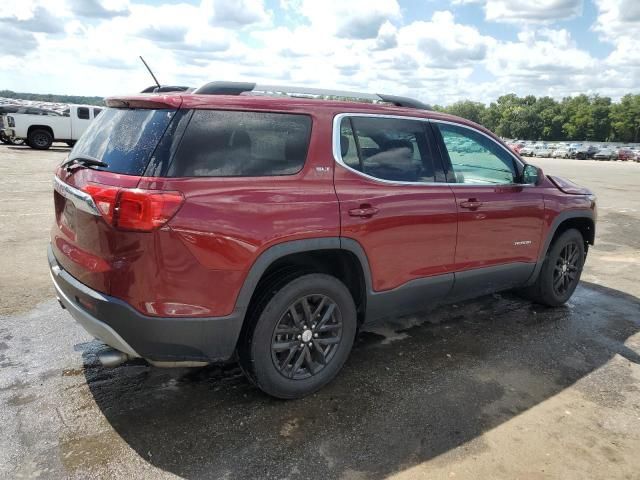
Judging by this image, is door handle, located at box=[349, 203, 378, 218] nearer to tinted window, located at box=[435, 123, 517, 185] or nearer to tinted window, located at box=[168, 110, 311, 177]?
tinted window, located at box=[168, 110, 311, 177]

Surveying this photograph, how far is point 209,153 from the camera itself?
9.00 feet

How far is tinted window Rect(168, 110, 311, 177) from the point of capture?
8.84 feet

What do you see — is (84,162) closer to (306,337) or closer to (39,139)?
(306,337)

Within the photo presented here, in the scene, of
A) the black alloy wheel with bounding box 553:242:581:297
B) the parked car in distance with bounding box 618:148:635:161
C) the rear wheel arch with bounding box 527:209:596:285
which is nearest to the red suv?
the rear wheel arch with bounding box 527:209:596:285

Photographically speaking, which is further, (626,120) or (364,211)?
(626,120)

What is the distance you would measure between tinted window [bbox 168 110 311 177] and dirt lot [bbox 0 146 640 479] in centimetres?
142

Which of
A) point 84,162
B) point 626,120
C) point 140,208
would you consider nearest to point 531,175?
point 140,208

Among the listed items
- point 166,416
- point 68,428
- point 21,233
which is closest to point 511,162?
point 166,416

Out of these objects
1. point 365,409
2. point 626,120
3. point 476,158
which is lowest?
point 365,409

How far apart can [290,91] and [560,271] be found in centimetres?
325

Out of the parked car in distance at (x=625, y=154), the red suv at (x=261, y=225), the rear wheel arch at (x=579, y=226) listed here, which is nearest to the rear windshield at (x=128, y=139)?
the red suv at (x=261, y=225)

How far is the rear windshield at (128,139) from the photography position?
268cm

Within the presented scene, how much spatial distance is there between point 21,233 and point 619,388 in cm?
718

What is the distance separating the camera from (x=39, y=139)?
21562mm
